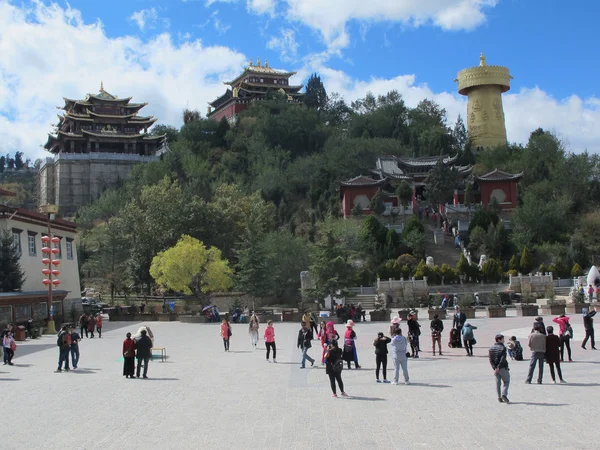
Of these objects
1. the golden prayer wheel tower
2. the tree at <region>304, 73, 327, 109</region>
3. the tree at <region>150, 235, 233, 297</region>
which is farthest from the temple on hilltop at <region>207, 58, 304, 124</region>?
the tree at <region>150, 235, 233, 297</region>

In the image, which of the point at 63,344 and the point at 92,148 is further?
the point at 92,148

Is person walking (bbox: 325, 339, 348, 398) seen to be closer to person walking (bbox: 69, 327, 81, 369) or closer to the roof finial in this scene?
person walking (bbox: 69, 327, 81, 369)

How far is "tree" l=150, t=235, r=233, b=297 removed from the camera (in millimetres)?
43438

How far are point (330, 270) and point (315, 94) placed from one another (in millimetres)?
68007

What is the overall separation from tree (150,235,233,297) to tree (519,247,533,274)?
20.1m

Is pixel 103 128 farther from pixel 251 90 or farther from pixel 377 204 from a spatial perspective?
pixel 377 204

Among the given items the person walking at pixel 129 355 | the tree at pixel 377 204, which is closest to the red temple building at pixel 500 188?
the tree at pixel 377 204

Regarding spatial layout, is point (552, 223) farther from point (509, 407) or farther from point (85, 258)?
point (509, 407)

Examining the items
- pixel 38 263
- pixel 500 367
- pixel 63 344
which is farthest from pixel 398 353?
pixel 38 263

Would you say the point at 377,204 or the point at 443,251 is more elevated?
the point at 377,204

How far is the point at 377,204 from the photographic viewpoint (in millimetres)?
60438

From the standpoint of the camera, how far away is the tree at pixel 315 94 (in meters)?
102

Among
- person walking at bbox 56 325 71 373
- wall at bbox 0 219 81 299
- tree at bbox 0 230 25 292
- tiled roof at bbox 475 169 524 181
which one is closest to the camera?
person walking at bbox 56 325 71 373

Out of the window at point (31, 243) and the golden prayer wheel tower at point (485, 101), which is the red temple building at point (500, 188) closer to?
the golden prayer wheel tower at point (485, 101)
